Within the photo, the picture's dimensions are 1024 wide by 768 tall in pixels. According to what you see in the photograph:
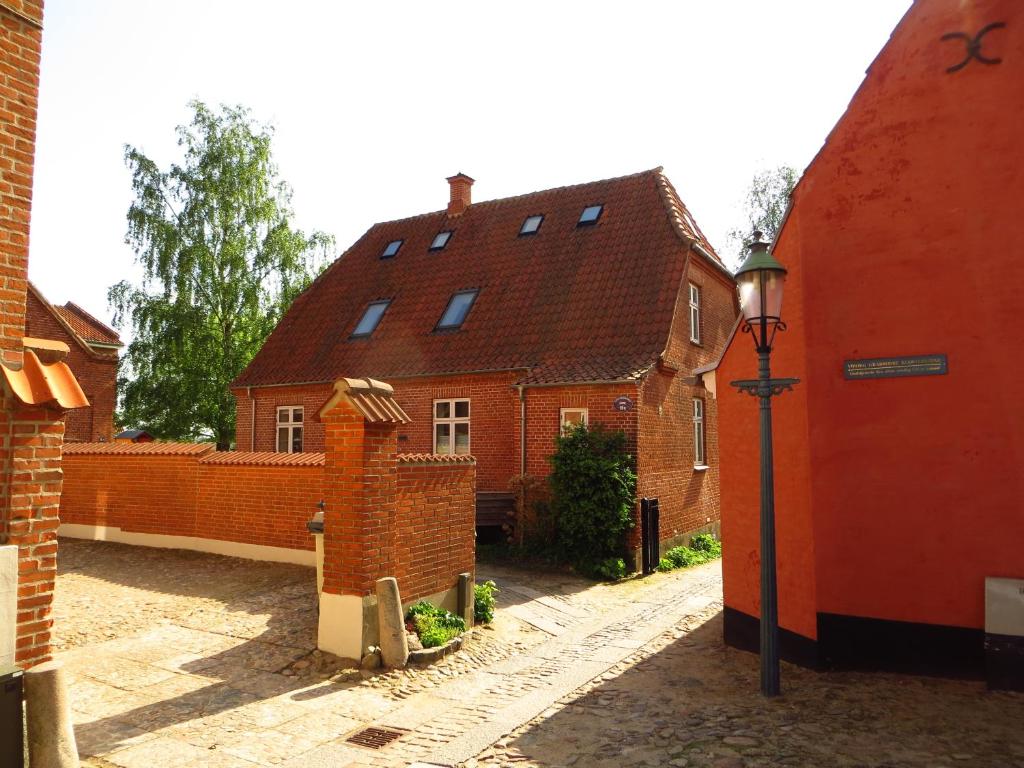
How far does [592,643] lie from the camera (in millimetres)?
8117

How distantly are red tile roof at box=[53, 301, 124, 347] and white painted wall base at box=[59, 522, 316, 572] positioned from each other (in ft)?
51.4

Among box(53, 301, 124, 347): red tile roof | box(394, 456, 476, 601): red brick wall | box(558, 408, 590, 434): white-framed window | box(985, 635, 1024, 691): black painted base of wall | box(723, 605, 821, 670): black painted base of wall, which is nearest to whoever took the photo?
box(985, 635, 1024, 691): black painted base of wall

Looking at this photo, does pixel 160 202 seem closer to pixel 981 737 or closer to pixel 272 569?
pixel 272 569

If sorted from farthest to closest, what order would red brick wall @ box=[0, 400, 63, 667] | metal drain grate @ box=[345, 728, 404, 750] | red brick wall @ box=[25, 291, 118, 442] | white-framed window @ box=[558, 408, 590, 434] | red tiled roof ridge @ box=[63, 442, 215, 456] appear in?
red brick wall @ box=[25, 291, 118, 442], white-framed window @ box=[558, 408, 590, 434], red tiled roof ridge @ box=[63, 442, 215, 456], metal drain grate @ box=[345, 728, 404, 750], red brick wall @ box=[0, 400, 63, 667]

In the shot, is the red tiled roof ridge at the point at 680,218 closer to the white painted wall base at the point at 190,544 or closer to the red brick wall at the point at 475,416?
the red brick wall at the point at 475,416

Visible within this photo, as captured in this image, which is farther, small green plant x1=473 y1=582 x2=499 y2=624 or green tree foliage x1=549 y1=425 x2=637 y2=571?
green tree foliage x1=549 y1=425 x2=637 y2=571

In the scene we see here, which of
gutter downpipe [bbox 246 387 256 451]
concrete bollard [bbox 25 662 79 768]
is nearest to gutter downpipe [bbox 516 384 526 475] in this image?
gutter downpipe [bbox 246 387 256 451]

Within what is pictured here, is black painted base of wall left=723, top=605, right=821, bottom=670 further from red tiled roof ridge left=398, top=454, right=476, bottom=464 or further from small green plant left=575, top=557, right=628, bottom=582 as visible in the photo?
small green plant left=575, top=557, right=628, bottom=582

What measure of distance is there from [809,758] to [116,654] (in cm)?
651

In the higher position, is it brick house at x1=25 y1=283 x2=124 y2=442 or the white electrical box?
brick house at x1=25 y1=283 x2=124 y2=442

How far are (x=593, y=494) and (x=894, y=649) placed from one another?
21.1 ft

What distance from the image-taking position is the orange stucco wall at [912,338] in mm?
5895

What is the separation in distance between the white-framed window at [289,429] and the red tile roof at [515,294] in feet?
2.84

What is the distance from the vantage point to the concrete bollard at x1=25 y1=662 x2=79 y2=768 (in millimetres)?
3891
